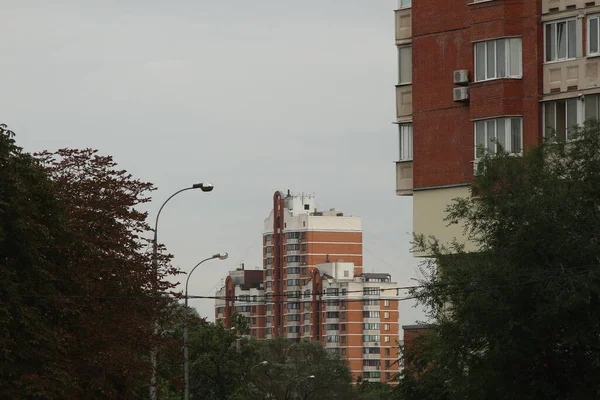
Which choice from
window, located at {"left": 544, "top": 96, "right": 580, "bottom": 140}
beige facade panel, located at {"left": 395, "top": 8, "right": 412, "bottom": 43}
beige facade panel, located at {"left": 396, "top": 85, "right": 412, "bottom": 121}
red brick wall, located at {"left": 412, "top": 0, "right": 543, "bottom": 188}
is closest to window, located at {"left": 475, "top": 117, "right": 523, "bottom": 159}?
red brick wall, located at {"left": 412, "top": 0, "right": 543, "bottom": 188}

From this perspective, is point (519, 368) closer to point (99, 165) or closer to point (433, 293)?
point (433, 293)

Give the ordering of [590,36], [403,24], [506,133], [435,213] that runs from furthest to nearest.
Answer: [403,24] → [435,213] → [506,133] → [590,36]

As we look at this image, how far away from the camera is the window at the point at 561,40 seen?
152 feet

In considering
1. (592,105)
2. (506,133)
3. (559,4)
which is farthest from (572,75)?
(506,133)

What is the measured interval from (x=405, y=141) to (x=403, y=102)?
1445mm

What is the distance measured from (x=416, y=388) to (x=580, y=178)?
1149cm

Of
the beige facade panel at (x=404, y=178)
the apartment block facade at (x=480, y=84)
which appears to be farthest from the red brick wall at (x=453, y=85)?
the beige facade panel at (x=404, y=178)

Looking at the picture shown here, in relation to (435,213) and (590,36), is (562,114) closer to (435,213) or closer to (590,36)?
(590,36)

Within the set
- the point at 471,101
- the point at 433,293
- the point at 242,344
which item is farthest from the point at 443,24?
the point at 242,344

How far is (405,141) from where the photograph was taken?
50.9m

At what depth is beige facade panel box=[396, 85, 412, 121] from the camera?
5106 centimetres

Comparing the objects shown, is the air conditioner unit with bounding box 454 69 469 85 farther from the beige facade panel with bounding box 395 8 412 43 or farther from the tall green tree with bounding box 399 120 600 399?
the tall green tree with bounding box 399 120 600 399

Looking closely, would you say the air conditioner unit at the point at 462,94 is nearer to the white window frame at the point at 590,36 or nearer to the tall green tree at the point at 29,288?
the white window frame at the point at 590,36

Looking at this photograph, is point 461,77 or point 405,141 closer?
point 461,77
